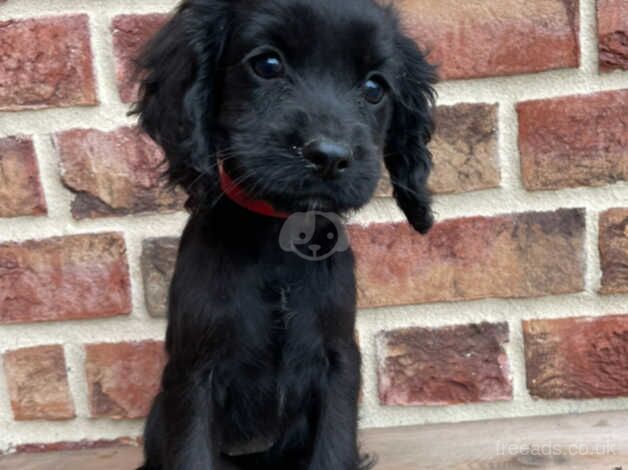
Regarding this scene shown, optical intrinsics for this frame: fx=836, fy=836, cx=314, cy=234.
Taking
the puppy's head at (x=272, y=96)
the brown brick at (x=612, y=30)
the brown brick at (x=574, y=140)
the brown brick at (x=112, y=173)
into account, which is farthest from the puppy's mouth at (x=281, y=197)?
the brown brick at (x=612, y=30)

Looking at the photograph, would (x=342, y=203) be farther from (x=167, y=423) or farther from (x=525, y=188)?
(x=525, y=188)

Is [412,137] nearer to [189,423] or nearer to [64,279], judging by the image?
[189,423]

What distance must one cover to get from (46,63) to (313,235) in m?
0.58

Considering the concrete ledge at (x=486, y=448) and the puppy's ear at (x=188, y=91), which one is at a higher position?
the puppy's ear at (x=188, y=91)

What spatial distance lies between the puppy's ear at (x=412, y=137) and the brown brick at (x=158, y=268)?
1.42 feet

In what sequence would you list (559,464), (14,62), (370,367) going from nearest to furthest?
(559,464), (14,62), (370,367)

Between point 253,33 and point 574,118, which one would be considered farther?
point 574,118

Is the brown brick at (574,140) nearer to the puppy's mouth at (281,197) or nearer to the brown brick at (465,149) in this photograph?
the brown brick at (465,149)

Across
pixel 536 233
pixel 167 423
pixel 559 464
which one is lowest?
pixel 559 464

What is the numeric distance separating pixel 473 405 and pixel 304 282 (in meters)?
0.57

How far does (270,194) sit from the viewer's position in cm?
94

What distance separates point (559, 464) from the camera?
1.22 m

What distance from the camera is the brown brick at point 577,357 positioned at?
56.2 inches

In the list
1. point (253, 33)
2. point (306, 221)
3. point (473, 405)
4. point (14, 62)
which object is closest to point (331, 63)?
point (253, 33)
